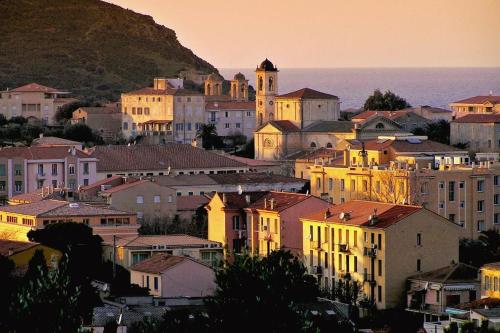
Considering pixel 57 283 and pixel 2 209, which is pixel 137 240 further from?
pixel 57 283

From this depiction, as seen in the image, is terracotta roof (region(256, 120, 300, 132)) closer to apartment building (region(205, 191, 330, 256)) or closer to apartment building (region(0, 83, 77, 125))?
apartment building (region(0, 83, 77, 125))

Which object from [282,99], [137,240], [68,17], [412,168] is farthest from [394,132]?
[68,17]

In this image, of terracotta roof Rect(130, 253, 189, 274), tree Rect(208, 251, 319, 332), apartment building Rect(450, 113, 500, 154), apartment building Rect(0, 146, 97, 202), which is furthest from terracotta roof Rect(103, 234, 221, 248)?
apartment building Rect(450, 113, 500, 154)

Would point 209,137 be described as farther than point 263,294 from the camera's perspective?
Yes

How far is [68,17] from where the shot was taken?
146m

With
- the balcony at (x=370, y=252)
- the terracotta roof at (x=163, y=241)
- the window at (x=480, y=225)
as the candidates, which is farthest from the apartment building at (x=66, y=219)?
the window at (x=480, y=225)

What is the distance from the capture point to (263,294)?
140 ft

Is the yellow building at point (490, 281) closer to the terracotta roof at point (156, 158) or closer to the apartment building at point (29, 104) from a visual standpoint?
the terracotta roof at point (156, 158)

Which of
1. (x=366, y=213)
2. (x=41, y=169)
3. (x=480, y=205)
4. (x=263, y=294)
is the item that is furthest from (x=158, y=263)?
(x=41, y=169)

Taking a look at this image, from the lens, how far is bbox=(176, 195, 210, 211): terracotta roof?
62125 mm

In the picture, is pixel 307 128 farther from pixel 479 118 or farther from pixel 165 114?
pixel 165 114

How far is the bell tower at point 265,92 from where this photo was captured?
298 ft

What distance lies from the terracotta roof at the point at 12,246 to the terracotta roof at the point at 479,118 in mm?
Answer: 29412

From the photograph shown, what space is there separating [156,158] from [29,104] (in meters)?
28.6
